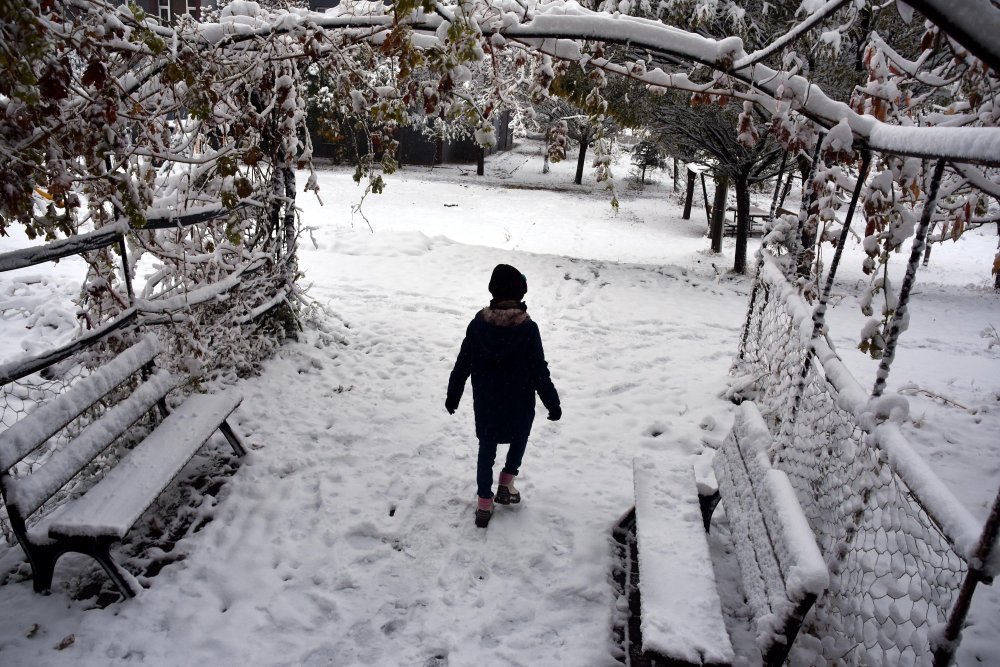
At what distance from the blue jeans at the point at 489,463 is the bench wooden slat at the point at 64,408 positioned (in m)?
2.21

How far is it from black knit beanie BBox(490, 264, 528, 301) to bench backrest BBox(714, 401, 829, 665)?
156 cm

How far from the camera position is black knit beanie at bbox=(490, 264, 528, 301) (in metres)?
3.37

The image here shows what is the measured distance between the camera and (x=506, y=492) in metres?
3.92

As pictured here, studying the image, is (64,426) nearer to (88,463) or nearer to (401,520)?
(88,463)

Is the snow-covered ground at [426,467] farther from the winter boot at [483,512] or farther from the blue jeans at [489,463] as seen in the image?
the blue jeans at [489,463]

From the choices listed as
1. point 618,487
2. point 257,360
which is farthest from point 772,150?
point 257,360

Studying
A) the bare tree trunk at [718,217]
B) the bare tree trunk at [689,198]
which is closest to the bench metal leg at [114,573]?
the bare tree trunk at [718,217]

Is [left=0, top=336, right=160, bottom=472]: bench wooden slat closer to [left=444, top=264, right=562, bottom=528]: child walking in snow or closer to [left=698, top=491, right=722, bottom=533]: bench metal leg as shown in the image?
[left=444, top=264, right=562, bottom=528]: child walking in snow

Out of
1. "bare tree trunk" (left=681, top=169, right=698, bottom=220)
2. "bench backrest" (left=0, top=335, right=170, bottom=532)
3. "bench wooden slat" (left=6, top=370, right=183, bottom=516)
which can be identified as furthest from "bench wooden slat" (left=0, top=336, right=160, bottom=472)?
"bare tree trunk" (left=681, top=169, right=698, bottom=220)

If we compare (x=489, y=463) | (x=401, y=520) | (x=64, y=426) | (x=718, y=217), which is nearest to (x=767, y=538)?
(x=489, y=463)

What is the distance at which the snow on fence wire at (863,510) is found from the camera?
2.05 metres

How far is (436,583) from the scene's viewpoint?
10.8 feet

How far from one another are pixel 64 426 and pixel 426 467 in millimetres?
2250

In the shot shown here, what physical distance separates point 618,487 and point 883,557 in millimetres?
1628
